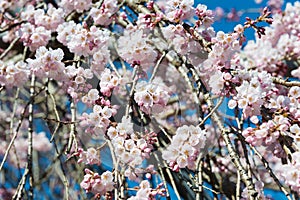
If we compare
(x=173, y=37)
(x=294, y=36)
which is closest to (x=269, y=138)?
(x=173, y=37)

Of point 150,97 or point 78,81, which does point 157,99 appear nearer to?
point 150,97

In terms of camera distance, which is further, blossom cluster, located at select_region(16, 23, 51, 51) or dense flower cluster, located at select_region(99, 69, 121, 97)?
blossom cluster, located at select_region(16, 23, 51, 51)

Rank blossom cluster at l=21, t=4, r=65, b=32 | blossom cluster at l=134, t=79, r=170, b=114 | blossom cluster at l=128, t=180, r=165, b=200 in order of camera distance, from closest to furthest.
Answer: blossom cluster at l=128, t=180, r=165, b=200, blossom cluster at l=134, t=79, r=170, b=114, blossom cluster at l=21, t=4, r=65, b=32

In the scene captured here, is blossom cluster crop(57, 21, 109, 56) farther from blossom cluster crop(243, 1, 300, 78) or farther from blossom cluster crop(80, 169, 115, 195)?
blossom cluster crop(243, 1, 300, 78)

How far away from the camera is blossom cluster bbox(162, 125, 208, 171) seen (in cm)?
136

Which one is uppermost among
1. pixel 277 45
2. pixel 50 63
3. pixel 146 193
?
pixel 277 45

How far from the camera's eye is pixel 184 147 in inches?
53.4

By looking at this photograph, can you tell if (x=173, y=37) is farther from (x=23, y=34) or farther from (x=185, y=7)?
(x=23, y=34)

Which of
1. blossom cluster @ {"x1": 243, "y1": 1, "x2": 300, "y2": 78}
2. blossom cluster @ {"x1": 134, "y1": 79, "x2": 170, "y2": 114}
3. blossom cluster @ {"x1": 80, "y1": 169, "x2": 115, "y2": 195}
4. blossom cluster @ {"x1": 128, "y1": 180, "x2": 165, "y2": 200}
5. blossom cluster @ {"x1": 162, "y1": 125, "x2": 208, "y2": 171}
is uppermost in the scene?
blossom cluster @ {"x1": 243, "y1": 1, "x2": 300, "y2": 78}

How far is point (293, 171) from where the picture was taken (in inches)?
49.8

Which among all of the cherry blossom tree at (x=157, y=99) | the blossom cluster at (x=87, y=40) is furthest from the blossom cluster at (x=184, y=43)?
the blossom cluster at (x=87, y=40)

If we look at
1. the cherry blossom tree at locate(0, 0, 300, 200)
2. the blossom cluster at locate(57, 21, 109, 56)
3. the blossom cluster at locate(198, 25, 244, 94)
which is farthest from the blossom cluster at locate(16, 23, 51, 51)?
the blossom cluster at locate(198, 25, 244, 94)

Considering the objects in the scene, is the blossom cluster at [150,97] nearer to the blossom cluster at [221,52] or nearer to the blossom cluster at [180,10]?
the blossom cluster at [221,52]

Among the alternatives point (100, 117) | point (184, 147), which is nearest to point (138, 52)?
point (100, 117)
